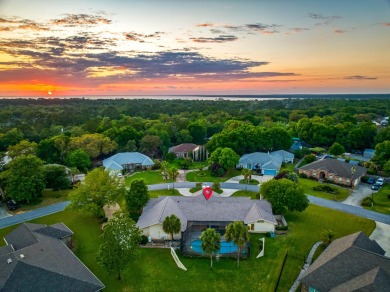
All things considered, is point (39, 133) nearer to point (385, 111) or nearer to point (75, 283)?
point (75, 283)

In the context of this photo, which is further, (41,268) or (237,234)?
(237,234)

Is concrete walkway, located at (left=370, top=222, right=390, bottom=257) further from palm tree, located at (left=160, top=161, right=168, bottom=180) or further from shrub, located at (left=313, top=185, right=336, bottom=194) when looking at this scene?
palm tree, located at (left=160, top=161, right=168, bottom=180)

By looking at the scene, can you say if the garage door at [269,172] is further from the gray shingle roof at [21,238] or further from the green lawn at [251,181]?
the gray shingle roof at [21,238]

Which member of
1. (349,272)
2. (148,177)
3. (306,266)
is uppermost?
(349,272)

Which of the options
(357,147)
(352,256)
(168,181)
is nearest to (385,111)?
(357,147)

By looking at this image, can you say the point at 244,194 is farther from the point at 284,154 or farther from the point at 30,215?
the point at 30,215

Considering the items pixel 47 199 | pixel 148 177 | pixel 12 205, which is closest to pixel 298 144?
pixel 148 177

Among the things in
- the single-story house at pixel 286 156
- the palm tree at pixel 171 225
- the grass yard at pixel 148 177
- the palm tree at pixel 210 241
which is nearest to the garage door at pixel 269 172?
the single-story house at pixel 286 156
